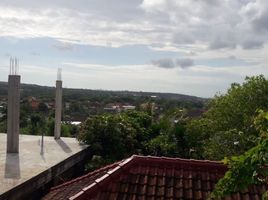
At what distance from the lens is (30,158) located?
43.5 ft

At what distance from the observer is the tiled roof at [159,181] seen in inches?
296

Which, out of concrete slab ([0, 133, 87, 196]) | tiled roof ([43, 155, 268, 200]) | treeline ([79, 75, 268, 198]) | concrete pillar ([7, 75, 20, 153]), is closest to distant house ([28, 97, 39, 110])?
concrete slab ([0, 133, 87, 196])

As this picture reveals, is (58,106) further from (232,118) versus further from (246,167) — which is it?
(246,167)

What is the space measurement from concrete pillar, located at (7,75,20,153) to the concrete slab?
0.31 metres

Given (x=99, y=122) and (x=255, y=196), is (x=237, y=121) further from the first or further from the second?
(x=255, y=196)

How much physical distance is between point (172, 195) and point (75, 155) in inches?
299

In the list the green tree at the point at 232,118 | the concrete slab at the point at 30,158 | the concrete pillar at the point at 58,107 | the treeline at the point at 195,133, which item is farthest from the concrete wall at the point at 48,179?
the green tree at the point at 232,118

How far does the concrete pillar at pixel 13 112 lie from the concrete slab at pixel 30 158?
310 mm

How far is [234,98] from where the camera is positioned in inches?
642

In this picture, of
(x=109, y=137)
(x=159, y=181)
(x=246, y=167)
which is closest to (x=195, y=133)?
(x=109, y=137)

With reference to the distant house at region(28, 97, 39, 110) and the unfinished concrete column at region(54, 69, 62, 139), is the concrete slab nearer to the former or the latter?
the unfinished concrete column at region(54, 69, 62, 139)

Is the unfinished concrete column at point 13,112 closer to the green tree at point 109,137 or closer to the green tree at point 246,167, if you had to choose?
the green tree at point 109,137

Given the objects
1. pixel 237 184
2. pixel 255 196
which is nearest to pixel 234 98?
pixel 255 196

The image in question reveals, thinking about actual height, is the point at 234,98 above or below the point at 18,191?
above
